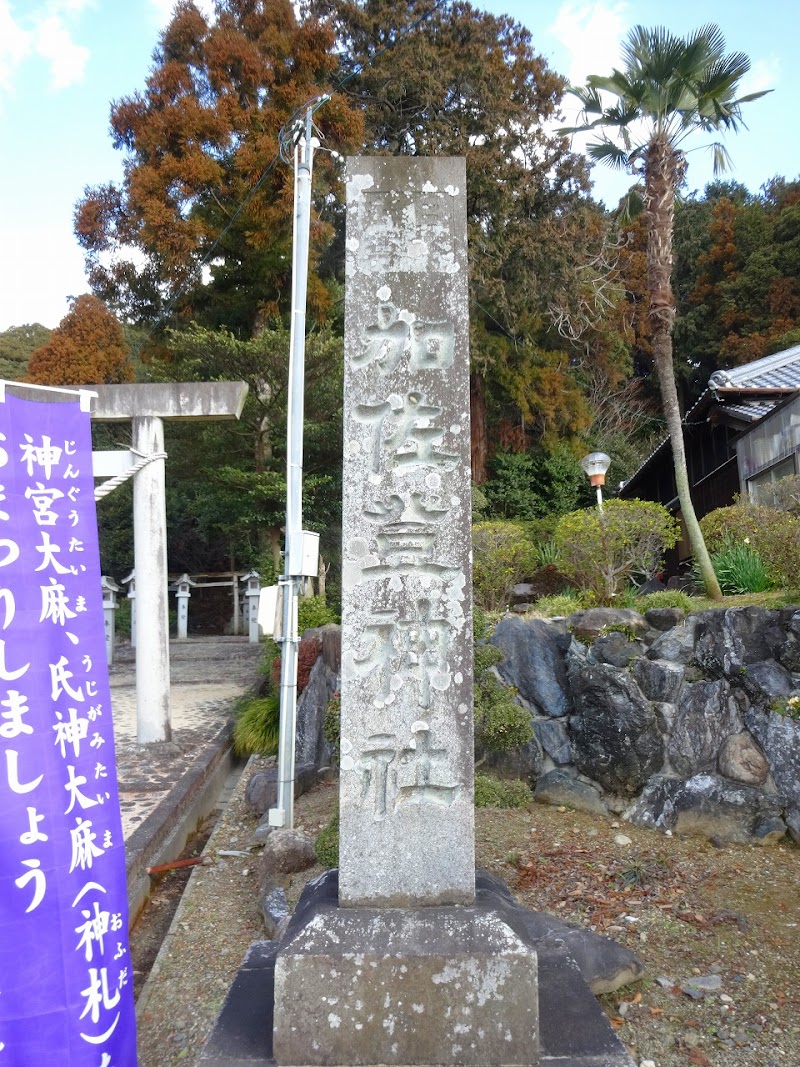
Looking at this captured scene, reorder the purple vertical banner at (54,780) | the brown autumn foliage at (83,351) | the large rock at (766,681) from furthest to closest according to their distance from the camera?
1. the brown autumn foliage at (83,351)
2. the large rock at (766,681)
3. the purple vertical banner at (54,780)

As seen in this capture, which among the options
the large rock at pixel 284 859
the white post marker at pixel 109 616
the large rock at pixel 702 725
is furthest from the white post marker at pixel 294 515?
the white post marker at pixel 109 616

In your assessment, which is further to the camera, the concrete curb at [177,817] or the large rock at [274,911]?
the concrete curb at [177,817]

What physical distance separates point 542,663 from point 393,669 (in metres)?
4.57

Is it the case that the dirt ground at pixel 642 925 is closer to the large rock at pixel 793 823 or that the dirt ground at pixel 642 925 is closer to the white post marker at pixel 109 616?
the large rock at pixel 793 823

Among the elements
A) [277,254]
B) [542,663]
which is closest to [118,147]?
[277,254]

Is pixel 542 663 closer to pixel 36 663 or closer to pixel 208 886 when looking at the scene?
pixel 208 886

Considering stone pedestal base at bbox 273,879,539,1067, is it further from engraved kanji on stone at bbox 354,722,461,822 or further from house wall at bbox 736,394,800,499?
house wall at bbox 736,394,800,499

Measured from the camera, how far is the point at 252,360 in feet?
45.7

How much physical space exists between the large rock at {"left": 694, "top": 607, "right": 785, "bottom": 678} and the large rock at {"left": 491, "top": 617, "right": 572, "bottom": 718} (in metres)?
1.25

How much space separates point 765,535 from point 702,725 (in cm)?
305

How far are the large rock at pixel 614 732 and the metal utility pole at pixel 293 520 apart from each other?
8.42ft

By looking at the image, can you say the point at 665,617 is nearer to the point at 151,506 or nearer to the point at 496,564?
the point at 496,564

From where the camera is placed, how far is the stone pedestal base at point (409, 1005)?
2.41 m

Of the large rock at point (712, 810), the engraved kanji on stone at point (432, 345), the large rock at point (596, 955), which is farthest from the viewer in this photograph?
the large rock at point (712, 810)
